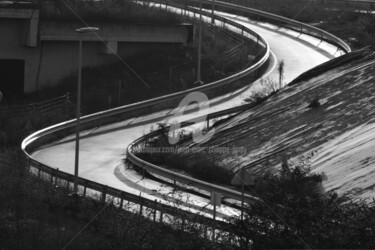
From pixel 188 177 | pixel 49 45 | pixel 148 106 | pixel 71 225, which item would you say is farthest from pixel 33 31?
pixel 71 225

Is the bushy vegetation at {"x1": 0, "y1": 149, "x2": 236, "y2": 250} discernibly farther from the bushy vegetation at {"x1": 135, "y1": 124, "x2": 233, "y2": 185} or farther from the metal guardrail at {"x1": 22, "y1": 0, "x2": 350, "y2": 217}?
the bushy vegetation at {"x1": 135, "y1": 124, "x2": 233, "y2": 185}

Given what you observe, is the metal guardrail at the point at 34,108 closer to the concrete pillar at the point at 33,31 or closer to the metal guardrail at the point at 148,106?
the metal guardrail at the point at 148,106

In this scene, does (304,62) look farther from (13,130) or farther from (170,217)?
(170,217)

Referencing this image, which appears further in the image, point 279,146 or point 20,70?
point 20,70

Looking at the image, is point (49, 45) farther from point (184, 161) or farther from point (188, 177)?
point (188, 177)

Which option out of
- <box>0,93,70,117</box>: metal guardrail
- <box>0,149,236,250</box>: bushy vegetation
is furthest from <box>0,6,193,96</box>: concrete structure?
<box>0,149,236,250</box>: bushy vegetation

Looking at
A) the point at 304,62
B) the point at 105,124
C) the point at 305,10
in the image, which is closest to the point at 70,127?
the point at 105,124
